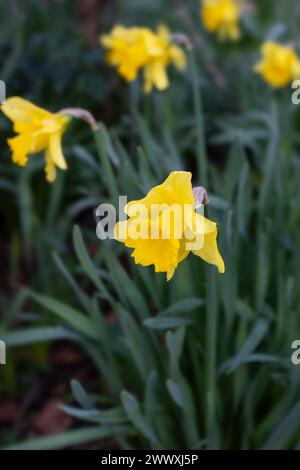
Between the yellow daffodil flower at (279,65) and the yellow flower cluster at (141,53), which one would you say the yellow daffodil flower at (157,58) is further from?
the yellow daffodil flower at (279,65)

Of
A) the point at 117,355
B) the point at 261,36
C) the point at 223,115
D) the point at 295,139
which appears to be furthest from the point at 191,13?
the point at 117,355

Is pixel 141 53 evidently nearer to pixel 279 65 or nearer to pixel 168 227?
pixel 279 65

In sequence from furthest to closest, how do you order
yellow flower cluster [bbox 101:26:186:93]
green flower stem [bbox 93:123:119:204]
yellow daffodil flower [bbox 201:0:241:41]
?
yellow daffodil flower [bbox 201:0:241:41]
yellow flower cluster [bbox 101:26:186:93]
green flower stem [bbox 93:123:119:204]

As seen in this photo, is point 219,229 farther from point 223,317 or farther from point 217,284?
point 223,317

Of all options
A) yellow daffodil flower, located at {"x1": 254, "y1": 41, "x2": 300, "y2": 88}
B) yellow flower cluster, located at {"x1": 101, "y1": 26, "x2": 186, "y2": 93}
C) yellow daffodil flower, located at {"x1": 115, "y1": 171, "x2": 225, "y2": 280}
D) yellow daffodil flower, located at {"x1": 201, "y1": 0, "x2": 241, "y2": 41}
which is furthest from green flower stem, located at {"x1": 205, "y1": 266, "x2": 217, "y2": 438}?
yellow daffodil flower, located at {"x1": 201, "y1": 0, "x2": 241, "y2": 41}

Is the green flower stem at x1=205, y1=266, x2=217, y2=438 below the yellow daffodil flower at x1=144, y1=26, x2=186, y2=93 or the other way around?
below

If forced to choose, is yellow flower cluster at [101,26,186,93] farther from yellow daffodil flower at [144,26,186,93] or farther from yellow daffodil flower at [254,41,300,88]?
yellow daffodil flower at [254,41,300,88]

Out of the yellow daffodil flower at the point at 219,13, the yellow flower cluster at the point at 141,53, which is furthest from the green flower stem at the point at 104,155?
the yellow daffodil flower at the point at 219,13
